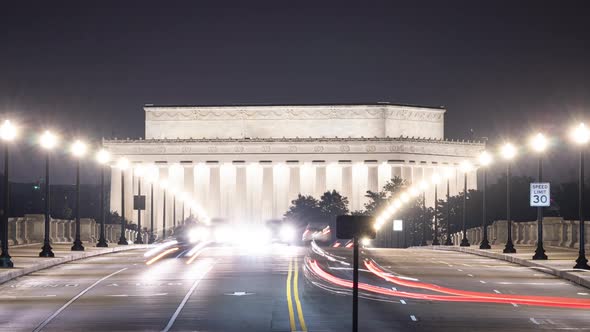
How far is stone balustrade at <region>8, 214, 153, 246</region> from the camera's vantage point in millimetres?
82438

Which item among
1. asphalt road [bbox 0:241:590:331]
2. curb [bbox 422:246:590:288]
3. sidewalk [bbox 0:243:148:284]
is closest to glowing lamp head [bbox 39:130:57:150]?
sidewalk [bbox 0:243:148:284]

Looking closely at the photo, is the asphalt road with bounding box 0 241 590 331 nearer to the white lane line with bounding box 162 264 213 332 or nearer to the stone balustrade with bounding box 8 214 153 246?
the white lane line with bounding box 162 264 213 332

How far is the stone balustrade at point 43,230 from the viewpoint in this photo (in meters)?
82.4

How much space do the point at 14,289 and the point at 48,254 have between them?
67.8 feet

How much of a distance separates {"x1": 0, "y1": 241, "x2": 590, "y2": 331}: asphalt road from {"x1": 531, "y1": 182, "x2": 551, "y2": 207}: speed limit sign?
7.38 meters

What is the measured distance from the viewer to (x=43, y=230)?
302ft

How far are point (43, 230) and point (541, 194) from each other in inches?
1473

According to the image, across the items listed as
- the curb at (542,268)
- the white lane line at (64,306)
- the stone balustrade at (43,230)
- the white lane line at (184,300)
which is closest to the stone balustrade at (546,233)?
the curb at (542,268)

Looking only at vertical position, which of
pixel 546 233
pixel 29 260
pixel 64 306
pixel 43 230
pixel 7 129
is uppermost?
pixel 7 129

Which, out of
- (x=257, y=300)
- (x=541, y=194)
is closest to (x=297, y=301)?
(x=257, y=300)

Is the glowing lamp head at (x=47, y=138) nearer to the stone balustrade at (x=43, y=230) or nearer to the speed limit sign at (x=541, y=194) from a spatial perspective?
the stone balustrade at (x=43, y=230)

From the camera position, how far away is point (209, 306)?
37500 mm

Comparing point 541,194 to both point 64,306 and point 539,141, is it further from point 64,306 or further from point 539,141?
point 64,306

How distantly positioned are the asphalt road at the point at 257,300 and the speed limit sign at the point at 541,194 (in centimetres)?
738
